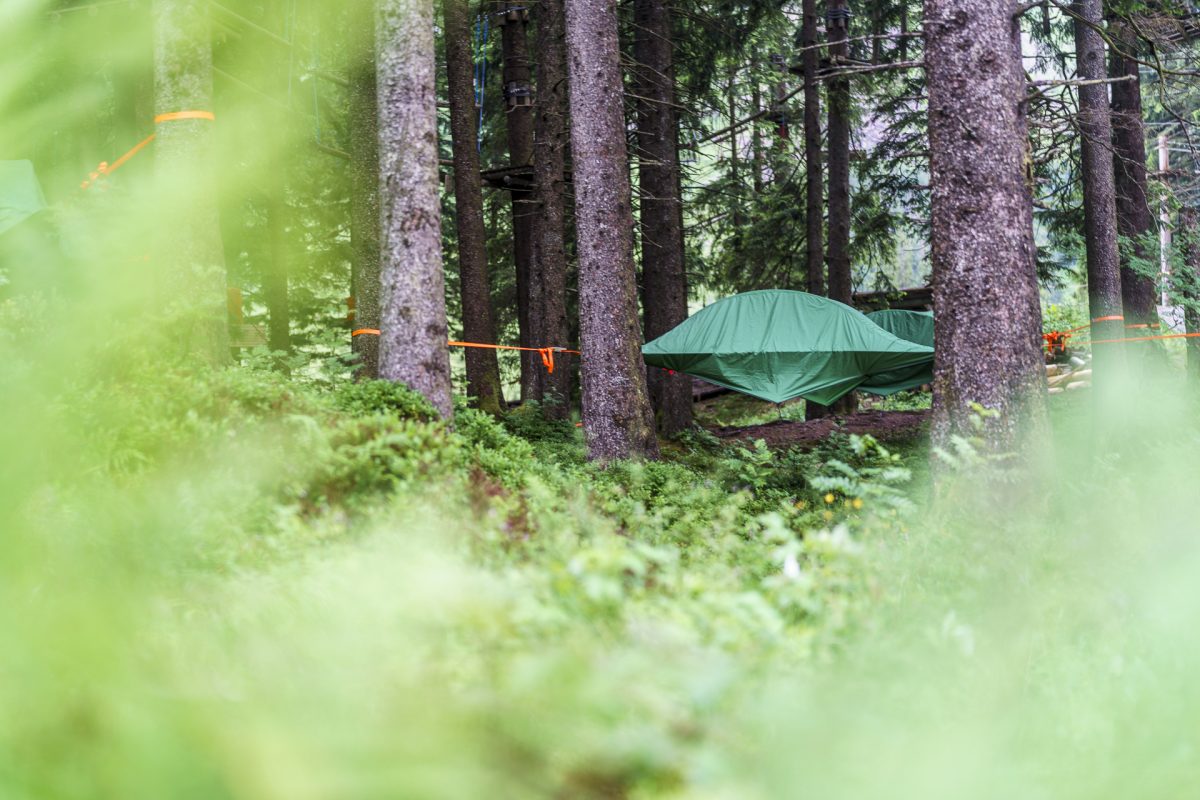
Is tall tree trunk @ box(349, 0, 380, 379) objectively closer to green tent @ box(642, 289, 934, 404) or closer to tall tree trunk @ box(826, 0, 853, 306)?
green tent @ box(642, 289, 934, 404)

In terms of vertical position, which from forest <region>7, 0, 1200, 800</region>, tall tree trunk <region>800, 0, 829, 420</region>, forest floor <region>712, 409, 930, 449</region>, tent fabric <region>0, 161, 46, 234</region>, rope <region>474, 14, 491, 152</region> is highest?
rope <region>474, 14, 491, 152</region>

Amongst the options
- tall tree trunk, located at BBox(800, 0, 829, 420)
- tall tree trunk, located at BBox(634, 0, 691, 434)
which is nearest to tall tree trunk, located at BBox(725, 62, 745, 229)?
tall tree trunk, located at BBox(800, 0, 829, 420)

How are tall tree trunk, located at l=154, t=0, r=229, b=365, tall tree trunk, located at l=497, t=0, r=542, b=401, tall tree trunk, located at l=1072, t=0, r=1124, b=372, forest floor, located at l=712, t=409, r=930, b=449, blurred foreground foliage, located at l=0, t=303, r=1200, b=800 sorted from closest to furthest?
1. blurred foreground foliage, located at l=0, t=303, r=1200, b=800
2. tall tree trunk, located at l=154, t=0, r=229, b=365
3. tall tree trunk, located at l=1072, t=0, r=1124, b=372
4. forest floor, located at l=712, t=409, r=930, b=449
5. tall tree trunk, located at l=497, t=0, r=542, b=401

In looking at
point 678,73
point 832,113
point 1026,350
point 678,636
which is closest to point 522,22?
point 678,73

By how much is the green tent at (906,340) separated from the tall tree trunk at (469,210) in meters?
4.54

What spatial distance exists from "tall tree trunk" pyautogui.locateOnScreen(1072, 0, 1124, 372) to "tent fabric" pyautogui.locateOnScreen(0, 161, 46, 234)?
10132mm

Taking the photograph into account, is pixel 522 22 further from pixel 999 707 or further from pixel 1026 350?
pixel 999 707

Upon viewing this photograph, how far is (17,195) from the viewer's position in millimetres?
7512

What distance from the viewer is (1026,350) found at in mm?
6336

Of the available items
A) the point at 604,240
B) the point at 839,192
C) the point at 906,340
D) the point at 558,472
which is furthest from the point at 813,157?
the point at 558,472

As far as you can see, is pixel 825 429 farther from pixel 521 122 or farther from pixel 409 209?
pixel 409 209

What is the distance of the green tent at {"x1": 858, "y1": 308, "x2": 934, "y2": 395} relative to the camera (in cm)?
1059

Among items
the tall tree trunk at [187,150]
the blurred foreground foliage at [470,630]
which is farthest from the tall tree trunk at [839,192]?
the tall tree trunk at [187,150]

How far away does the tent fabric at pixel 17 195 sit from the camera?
23.8ft
